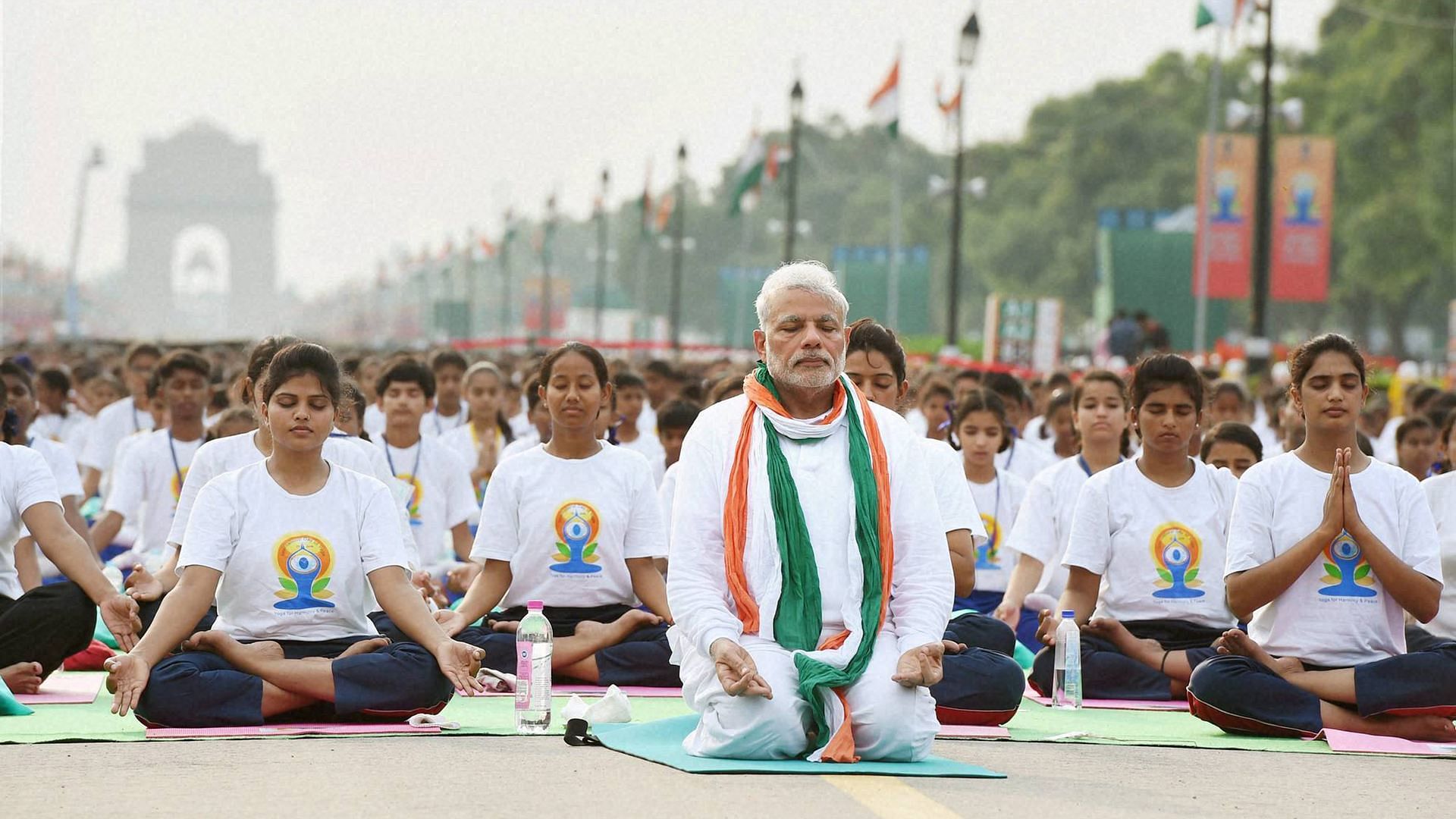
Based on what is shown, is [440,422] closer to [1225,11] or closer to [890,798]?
[890,798]

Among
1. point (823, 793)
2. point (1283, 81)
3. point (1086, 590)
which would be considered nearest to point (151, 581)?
point (823, 793)

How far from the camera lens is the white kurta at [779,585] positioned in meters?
7.14

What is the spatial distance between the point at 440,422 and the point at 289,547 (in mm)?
8716

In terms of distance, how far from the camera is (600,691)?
9797 mm

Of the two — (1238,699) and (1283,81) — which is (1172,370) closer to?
(1238,699)

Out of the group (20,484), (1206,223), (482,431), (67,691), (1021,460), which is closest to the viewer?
(20,484)

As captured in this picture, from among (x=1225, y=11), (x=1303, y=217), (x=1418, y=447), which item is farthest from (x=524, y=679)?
(x=1303, y=217)

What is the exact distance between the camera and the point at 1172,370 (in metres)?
9.37

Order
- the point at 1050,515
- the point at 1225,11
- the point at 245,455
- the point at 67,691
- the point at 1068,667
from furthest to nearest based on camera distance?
1. the point at 1225,11
2. the point at 1050,515
3. the point at 245,455
4. the point at 1068,667
5. the point at 67,691

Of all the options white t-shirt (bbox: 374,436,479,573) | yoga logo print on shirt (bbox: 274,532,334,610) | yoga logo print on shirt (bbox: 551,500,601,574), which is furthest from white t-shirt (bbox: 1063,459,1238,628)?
white t-shirt (bbox: 374,436,479,573)

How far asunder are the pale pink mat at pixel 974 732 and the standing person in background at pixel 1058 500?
1.26m

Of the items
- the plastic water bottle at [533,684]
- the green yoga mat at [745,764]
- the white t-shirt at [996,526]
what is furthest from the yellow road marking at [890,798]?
the white t-shirt at [996,526]

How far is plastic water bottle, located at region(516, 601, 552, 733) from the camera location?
8.15 metres

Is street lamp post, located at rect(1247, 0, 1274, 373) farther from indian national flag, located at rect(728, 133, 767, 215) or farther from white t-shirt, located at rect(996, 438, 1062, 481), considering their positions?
indian national flag, located at rect(728, 133, 767, 215)
